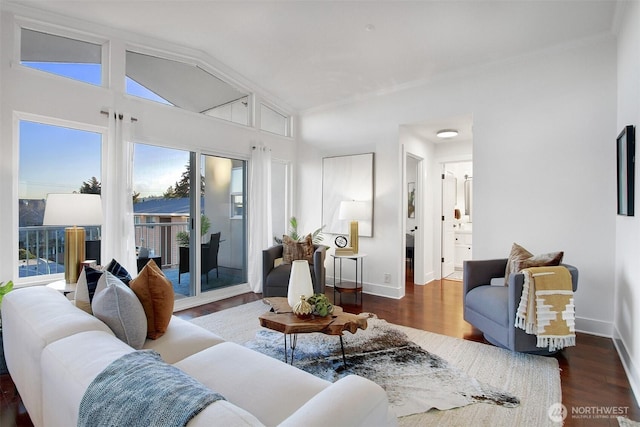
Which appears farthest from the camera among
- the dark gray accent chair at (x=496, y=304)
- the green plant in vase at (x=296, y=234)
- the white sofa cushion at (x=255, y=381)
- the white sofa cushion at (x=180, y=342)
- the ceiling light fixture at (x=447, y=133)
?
the green plant in vase at (x=296, y=234)

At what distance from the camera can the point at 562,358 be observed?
2.73 meters

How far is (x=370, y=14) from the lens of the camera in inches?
123

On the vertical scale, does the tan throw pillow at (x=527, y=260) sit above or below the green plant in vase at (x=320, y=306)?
above

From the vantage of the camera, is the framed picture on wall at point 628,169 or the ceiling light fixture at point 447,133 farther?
the ceiling light fixture at point 447,133

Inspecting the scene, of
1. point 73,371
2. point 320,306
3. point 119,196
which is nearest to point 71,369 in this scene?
point 73,371

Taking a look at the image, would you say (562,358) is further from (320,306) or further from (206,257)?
(206,257)

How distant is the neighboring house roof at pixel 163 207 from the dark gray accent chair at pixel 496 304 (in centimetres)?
344

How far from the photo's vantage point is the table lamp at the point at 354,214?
15.1ft

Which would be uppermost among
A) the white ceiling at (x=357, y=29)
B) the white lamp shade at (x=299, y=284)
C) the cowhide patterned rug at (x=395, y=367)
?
the white ceiling at (x=357, y=29)

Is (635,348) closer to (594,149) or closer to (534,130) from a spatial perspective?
(594,149)

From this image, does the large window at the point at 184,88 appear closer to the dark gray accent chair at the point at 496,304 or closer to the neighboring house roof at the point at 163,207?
the neighboring house roof at the point at 163,207

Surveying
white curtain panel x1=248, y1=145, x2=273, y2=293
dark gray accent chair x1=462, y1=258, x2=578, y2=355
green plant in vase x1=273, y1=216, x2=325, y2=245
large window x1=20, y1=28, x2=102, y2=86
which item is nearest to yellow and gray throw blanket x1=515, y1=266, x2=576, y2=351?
dark gray accent chair x1=462, y1=258, x2=578, y2=355

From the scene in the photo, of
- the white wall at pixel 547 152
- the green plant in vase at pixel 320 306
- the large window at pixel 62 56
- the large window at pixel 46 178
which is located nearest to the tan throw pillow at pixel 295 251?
the white wall at pixel 547 152

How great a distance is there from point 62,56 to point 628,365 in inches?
224
